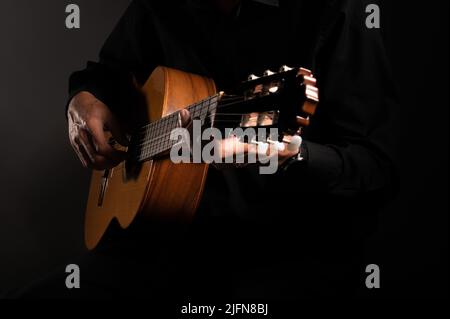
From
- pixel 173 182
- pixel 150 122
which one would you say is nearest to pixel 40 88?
pixel 150 122

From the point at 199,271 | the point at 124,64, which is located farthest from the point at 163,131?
the point at 124,64

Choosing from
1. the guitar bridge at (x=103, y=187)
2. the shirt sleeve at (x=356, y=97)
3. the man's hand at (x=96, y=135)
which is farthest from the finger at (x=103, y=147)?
the shirt sleeve at (x=356, y=97)

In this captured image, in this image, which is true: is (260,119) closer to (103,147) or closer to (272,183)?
(272,183)

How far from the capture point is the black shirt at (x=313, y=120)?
3.63 ft

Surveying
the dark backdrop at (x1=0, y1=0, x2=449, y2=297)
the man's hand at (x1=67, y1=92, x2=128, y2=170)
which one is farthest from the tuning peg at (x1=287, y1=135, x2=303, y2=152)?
the dark backdrop at (x1=0, y1=0, x2=449, y2=297)

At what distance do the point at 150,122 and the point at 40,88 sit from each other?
0.84 meters

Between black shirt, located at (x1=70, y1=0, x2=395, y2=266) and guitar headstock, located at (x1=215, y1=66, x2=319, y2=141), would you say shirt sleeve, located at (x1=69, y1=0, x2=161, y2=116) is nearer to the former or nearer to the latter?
black shirt, located at (x1=70, y1=0, x2=395, y2=266)

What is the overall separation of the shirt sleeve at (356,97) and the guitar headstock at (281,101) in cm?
26

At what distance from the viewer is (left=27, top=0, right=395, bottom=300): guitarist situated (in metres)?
1.12

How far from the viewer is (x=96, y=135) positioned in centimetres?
132

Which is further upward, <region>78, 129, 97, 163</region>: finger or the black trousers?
<region>78, 129, 97, 163</region>: finger

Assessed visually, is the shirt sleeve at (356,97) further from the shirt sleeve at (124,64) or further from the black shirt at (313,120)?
the shirt sleeve at (124,64)

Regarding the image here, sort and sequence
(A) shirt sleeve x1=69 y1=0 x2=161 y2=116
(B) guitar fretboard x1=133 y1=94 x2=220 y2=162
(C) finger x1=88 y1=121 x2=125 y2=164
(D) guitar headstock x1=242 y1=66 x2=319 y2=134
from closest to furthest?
(D) guitar headstock x1=242 y1=66 x2=319 y2=134 → (B) guitar fretboard x1=133 y1=94 x2=220 y2=162 → (C) finger x1=88 y1=121 x2=125 y2=164 → (A) shirt sleeve x1=69 y1=0 x2=161 y2=116

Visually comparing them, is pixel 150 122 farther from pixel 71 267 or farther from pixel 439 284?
pixel 439 284
